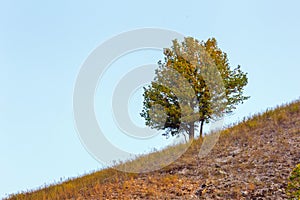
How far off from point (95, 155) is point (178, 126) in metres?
8.53

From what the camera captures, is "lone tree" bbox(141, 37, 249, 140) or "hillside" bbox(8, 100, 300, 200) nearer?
"hillside" bbox(8, 100, 300, 200)

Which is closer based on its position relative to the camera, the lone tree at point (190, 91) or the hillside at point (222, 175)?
the hillside at point (222, 175)

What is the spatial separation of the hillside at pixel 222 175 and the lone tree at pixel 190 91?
6081 millimetres

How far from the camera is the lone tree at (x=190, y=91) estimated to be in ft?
68.2

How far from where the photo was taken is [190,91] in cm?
2050

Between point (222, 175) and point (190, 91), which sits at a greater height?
point (190, 91)

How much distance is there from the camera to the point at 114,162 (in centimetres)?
1484

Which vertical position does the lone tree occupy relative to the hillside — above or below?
above

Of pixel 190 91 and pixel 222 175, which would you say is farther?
pixel 190 91

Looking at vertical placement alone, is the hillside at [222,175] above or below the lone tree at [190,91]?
below

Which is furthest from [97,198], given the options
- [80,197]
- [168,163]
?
[168,163]

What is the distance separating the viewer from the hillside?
984 centimetres

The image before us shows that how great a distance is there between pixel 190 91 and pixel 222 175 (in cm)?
1002

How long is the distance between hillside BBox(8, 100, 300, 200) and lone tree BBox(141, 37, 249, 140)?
20.0ft
